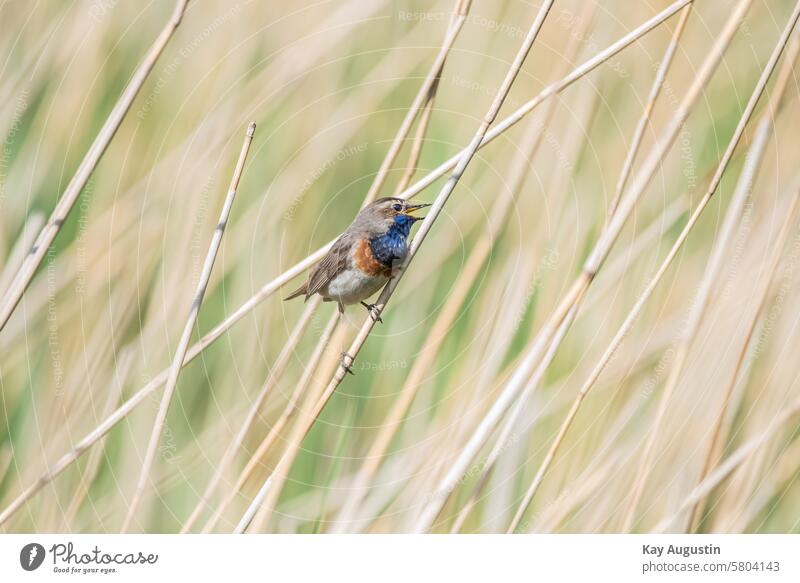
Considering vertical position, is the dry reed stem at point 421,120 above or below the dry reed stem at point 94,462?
above

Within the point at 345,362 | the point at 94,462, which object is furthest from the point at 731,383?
the point at 94,462

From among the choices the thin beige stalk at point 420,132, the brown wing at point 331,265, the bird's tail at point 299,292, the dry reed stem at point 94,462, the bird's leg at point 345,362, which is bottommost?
the dry reed stem at point 94,462

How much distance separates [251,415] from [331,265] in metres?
0.74

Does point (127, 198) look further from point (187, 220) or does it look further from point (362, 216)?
point (362, 216)

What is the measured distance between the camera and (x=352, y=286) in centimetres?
329

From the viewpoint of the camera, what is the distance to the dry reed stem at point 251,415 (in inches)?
114

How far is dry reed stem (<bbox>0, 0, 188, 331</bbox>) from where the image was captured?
2451 millimetres

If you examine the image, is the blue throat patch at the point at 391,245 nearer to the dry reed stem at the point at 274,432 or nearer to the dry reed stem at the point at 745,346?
the dry reed stem at the point at 274,432

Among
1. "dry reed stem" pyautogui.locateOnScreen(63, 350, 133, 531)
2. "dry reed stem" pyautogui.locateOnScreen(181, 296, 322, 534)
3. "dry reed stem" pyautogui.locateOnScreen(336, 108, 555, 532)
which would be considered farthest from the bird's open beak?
"dry reed stem" pyautogui.locateOnScreen(63, 350, 133, 531)

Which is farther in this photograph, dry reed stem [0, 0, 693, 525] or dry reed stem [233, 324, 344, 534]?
dry reed stem [233, 324, 344, 534]

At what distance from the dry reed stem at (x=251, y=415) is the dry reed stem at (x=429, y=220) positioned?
23 centimetres

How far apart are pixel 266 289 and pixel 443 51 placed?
1036 mm

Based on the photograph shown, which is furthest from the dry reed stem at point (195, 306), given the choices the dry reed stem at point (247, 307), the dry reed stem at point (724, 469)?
the dry reed stem at point (724, 469)

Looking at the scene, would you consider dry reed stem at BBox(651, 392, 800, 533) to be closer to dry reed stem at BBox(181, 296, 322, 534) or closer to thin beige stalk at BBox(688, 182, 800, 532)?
thin beige stalk at BBox(688, 182, 800, 532)
